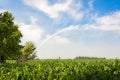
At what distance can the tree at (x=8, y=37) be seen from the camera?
45.8m

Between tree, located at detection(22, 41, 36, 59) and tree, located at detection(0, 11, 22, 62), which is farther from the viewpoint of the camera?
tree, located at detection(22, 41, 36, 59)

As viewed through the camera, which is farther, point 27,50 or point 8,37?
point 27,50

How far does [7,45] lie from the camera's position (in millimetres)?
46438

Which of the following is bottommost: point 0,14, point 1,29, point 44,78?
point 44,78

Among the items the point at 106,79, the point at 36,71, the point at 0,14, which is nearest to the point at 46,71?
the point at 36,71

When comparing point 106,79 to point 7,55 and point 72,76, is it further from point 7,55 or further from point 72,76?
point 7,55

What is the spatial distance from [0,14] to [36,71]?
37.4 meters

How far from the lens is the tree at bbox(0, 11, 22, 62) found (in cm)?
4575

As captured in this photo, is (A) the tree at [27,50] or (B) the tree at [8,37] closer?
(B) the tree at [8,37]

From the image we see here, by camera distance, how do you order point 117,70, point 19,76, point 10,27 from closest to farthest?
point 19,76, point 117,70, point 10,27

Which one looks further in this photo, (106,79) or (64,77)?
(106,79)

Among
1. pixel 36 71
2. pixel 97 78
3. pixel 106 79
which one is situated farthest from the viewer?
pixel 106 79

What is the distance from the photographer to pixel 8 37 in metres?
47.0

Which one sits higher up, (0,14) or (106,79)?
(0,14)
